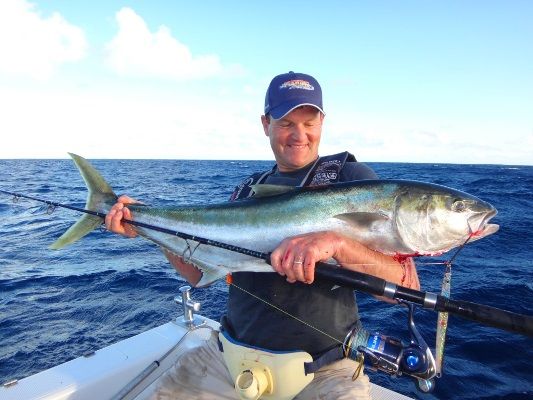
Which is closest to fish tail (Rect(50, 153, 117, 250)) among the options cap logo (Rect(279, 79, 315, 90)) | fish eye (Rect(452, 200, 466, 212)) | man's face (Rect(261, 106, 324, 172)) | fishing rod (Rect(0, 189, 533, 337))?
man's face (Rect(261, 106, 324, 172))

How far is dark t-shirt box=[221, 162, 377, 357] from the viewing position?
126 inches

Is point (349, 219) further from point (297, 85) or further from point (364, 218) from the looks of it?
point (297, 85)

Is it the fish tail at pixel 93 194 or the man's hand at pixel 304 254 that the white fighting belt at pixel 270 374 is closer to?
the man's hand at pixel 304 254

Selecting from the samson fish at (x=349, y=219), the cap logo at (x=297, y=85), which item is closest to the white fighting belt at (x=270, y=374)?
the samson fish at (x=349, y=219)

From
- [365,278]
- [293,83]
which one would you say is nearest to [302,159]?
[293,83]

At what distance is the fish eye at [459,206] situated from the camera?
10.1 ft

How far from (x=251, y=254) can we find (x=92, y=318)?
5.72m

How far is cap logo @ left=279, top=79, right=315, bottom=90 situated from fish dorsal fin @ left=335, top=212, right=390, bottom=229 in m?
1.40

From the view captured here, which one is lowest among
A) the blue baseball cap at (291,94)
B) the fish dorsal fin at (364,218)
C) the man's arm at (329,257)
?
the man's arm at (329,257)

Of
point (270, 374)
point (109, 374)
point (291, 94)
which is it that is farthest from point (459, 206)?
point (109, 374)

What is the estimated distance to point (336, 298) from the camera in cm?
327

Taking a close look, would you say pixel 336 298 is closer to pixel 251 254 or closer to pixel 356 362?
pixel 356 362

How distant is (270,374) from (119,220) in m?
2.17

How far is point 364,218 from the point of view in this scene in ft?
10.2
